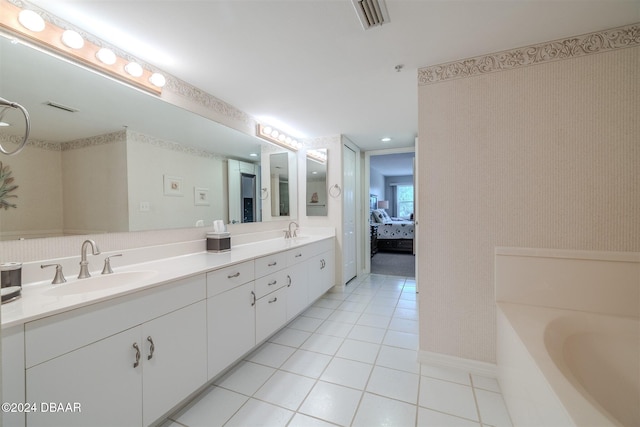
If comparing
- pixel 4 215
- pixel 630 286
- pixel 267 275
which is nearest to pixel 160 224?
pixel 4 215

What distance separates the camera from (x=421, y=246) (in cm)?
201

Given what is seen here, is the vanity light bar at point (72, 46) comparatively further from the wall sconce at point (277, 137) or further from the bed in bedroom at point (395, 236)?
the bed in bedroom at point (395, 236)

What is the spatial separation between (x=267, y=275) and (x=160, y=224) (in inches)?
34.6

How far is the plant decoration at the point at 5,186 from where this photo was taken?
127cm

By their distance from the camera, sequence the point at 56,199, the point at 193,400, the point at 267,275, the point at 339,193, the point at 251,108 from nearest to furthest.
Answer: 1. the point at 56,199
2. the point at 193,400
3. the point at 267,275
4. the point at 251,108
5. the point at 339,193

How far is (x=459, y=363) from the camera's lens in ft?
6.17

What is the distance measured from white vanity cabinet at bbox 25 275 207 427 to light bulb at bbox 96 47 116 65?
4.61ft

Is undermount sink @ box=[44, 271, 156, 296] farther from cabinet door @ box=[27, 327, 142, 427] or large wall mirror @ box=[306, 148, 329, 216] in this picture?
large wall mirror @ box=[306, 148, 329, 216]

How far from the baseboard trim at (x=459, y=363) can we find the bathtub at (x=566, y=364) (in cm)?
17

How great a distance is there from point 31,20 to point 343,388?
2.66m

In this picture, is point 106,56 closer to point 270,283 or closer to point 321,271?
point 270,283

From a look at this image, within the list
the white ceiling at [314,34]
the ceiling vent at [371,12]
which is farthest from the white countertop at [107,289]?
the ceiling vent at [371,12]

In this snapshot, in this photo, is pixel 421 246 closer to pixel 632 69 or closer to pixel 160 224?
pixel 632 69

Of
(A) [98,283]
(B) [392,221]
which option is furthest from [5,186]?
(B) [392,221]
